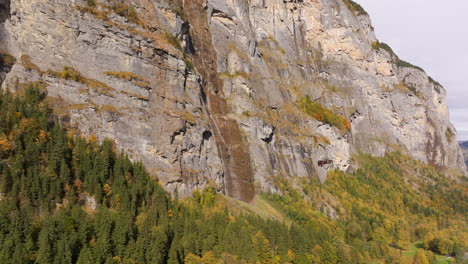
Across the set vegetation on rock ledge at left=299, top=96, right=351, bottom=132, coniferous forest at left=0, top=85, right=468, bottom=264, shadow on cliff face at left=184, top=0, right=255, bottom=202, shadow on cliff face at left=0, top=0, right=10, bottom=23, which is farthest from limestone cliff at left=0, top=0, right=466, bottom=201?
coniferous forest at left=0, top=85, right=468, bottom=264

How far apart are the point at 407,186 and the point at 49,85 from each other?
13067 cm

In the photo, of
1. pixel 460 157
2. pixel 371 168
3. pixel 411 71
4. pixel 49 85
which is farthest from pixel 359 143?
pixel 49 85

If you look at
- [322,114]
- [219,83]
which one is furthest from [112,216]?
[322,114]

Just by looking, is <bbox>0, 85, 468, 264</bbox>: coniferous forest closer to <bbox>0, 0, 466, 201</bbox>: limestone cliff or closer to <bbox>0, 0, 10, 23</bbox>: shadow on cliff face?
<bbox>0, 0, 466, 201</bbox>: limestone cliff

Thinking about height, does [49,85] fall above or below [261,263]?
above

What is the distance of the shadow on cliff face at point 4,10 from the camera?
65.2m

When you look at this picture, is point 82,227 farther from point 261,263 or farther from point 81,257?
point 261,263

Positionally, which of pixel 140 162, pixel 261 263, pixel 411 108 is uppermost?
pixel 411 108

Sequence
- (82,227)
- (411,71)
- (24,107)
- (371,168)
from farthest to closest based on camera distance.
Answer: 1. (411,71)
2. (371,168)
3. (24,107)
4. (82,227)

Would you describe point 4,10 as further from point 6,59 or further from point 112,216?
point 112,216

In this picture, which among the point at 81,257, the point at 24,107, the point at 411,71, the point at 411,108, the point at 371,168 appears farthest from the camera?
the point at 411,71

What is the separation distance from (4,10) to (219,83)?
163 ft

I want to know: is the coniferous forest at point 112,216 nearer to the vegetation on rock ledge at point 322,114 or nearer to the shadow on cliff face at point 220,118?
the shadow on cliff face at point 220,118

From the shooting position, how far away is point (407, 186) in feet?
454
